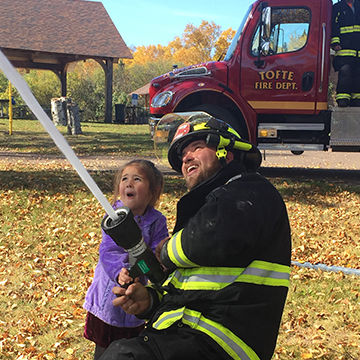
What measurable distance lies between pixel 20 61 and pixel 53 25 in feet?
10.9

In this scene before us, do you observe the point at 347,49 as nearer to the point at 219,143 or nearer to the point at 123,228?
the point at 219,143

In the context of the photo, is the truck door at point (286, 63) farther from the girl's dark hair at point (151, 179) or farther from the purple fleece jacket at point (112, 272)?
the purple fleece jacket at point (112, 272)

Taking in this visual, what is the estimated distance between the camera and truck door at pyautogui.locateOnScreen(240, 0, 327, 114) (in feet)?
29.2

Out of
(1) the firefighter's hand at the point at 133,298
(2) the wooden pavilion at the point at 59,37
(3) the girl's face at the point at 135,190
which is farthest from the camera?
(2) the wooden pavilion at the point at 59,37

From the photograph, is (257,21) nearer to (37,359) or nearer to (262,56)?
(262,56)

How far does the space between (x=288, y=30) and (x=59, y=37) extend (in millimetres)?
24159

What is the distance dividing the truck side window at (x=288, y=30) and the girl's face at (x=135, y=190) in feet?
22.8

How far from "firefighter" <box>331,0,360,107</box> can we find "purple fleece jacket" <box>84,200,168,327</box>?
7.32 m

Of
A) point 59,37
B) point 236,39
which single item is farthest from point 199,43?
point 236,39

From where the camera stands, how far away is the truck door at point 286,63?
29.2 ft

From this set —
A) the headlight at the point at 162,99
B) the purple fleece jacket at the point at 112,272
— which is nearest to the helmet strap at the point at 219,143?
the purple fleece jacket at the point at 112,272

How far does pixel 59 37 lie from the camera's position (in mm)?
30078

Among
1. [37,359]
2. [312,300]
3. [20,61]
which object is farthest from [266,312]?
[20,61]

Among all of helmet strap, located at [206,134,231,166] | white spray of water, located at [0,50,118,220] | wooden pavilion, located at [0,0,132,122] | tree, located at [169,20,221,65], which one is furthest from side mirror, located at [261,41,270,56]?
tree, located at [169,20,221,65]
